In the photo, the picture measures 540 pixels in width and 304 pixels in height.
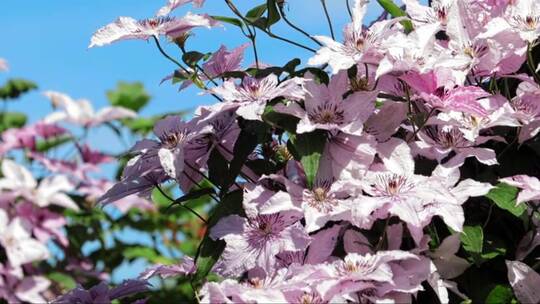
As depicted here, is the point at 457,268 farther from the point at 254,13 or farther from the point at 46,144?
the point at 46,144

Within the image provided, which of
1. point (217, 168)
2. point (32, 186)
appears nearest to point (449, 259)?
point (217, 168)

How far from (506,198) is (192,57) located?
564 millimetres

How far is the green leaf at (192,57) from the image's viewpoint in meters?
1.58

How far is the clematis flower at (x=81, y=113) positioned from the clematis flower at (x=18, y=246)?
558mm

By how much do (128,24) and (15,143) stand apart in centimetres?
183

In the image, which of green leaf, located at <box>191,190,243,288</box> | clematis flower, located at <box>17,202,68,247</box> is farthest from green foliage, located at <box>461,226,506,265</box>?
clematis flower, located at <box>17,202,68,247</box>

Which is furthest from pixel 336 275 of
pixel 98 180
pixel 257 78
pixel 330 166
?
pixel 98 180

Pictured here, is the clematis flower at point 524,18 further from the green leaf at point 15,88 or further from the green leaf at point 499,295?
the green leaf at point 15,88

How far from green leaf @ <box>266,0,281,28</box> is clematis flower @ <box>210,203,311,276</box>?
0.33 m

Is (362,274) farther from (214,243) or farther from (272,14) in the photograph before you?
(272,14)

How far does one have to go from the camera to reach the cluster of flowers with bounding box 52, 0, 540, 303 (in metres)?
1.34

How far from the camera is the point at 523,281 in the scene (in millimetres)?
1424

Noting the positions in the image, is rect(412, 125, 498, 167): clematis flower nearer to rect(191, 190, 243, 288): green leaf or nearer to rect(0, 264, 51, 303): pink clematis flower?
rect(191, 190, 243, 288): green leaf

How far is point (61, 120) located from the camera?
3260 mm
